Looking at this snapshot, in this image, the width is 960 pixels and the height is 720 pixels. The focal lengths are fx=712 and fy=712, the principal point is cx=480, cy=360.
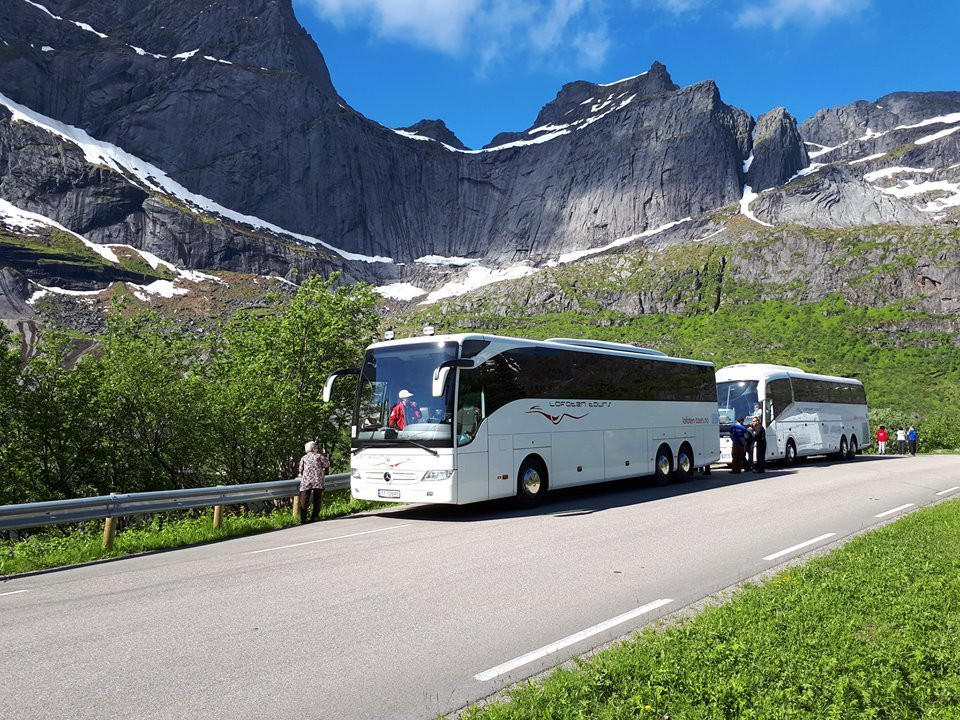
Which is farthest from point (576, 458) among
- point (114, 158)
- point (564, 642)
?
point (114, 158)

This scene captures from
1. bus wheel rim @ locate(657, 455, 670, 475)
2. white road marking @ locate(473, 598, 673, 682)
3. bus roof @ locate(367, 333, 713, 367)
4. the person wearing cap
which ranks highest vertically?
bus roof @ locate(367, 333, 713, 367)

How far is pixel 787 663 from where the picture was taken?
15.8 feet

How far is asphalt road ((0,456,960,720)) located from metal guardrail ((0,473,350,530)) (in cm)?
129

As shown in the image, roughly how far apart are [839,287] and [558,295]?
192 ft

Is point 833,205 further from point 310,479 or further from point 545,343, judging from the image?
point 310,479

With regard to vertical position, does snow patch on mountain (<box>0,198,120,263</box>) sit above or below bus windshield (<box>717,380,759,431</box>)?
above

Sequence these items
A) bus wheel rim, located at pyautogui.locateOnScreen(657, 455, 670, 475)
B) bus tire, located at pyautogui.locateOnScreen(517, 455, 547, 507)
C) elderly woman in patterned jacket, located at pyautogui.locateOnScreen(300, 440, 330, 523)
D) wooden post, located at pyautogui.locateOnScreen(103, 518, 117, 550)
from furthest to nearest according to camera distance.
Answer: bus wheel rim, located at pyautogui.locateOnScreen(657, 455, 670, 475) < bus tire, located at pyautogui.locateOnScreen(517, 455, 547, 507) < elderly woman in patterned jacket, located at pyautogui.locateOnScreen(300, 440, 330, 523) < wooden post, located at pyautogui.locateOnScreen(103, 518, 117, 550)

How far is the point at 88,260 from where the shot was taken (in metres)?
166

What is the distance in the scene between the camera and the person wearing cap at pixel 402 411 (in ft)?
45.4

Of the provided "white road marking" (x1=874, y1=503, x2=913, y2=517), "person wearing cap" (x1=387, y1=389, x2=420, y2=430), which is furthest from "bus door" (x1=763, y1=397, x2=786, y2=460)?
"person wearing cap" (x1=387, y1=389, x2=420, y2=430)

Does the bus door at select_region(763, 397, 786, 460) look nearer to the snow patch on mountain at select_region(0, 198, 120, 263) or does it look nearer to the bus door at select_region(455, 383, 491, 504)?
the bus door at select_region(455, 383, 491, 504)

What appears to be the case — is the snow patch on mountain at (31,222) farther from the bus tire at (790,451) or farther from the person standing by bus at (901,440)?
the bus tire at (790,451)

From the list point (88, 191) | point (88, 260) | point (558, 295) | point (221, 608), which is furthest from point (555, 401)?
point (88, 191)

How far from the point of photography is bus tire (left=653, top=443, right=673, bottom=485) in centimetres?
1976
